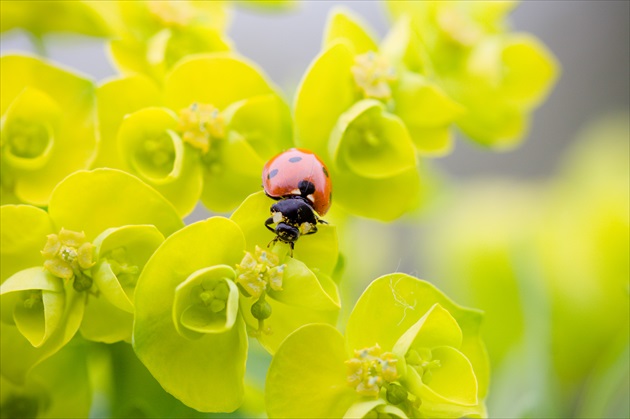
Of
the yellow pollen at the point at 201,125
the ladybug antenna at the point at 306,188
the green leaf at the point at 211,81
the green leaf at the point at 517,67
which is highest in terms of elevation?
the green leaf at the point at 517,67

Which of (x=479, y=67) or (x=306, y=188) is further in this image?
(x=479, y=67)

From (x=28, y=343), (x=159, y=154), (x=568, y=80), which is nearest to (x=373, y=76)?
(x=159, y=154)

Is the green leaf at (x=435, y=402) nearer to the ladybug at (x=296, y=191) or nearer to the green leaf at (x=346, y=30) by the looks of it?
the ladybug at (x=296, y=191)

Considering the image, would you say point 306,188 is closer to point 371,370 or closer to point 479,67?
point 371,370

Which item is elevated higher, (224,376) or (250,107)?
(250,107)

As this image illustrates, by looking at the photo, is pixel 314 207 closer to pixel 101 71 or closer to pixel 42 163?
pixel 42 163

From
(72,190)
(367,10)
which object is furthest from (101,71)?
(72,190)

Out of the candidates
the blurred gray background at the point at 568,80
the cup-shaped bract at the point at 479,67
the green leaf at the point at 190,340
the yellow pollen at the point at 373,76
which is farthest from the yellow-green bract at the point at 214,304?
the blurred gray background at the point at 568,80
